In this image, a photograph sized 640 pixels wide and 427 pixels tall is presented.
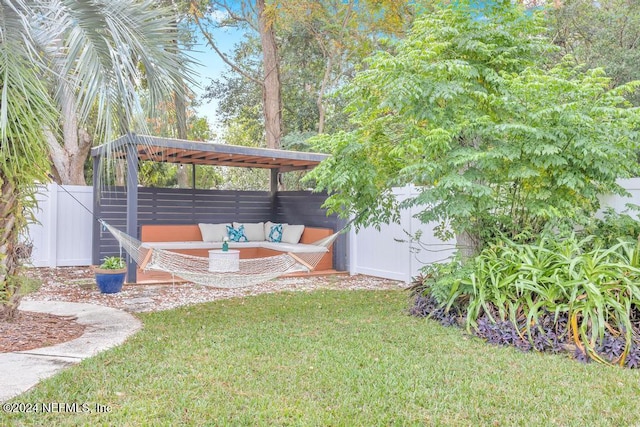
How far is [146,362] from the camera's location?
3.14 meters

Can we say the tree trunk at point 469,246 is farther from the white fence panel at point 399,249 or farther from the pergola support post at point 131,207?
the pergola support post at point 131,207

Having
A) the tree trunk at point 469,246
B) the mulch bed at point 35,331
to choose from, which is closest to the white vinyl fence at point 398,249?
the tree trunk at point 469,246

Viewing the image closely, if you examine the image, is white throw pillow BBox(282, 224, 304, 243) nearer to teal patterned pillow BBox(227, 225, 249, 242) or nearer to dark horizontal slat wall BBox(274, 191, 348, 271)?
dark horizontal slat wall BBox(274, 191, 348, 271)

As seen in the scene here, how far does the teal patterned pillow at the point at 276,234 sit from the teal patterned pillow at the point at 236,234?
1.71 feet

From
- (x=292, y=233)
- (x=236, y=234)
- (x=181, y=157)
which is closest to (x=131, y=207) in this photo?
(x=181, y=157)

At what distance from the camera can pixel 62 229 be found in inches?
328

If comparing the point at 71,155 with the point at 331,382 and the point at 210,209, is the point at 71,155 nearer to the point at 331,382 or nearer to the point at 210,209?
the point at 210,209

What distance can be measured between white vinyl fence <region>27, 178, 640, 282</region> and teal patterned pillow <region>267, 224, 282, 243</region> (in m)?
1.87

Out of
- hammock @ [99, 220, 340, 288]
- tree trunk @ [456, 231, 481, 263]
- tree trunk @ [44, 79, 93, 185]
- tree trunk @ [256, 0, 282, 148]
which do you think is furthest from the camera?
tree trunk @ [256, 0, 282, 148]

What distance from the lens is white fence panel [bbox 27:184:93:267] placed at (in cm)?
811

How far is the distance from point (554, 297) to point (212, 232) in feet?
22.4

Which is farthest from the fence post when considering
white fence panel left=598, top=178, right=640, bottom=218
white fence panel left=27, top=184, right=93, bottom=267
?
white fence panel left=598, top=178, right=640, bottom=218

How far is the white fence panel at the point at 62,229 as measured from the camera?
8.11m

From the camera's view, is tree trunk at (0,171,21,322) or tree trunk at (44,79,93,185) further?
tree trunk at (44,79,93,185)
